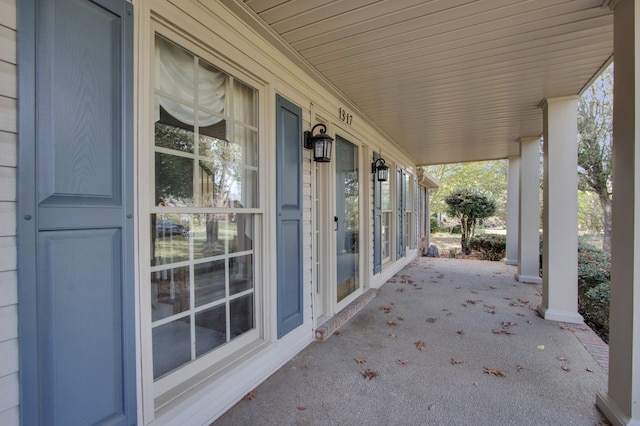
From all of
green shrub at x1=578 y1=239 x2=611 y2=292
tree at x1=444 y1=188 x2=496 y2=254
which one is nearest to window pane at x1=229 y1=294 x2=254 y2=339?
green shrub at x1=578 y1=239 x2=611 y2=292

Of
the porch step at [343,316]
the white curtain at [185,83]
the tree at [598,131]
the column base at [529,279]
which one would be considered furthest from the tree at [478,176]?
the white curtain at [185,83]

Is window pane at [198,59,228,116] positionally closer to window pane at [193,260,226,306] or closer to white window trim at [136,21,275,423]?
white window trim at [136,21,275,423]

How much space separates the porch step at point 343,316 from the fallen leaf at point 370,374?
651mm

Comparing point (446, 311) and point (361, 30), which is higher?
point (361, 30)

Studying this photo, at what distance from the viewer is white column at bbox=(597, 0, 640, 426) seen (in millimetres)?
1721

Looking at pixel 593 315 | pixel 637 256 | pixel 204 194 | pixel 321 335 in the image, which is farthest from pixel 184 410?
pixel 593 315

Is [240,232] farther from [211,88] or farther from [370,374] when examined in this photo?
[370,374]

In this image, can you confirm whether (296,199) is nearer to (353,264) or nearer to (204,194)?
(204,194)

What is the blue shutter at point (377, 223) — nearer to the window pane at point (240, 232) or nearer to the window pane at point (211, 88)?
the window pane at point (240, 232)

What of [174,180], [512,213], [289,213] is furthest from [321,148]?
[512,213]

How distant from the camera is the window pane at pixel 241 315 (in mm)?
2225

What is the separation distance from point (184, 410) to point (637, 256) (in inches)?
107

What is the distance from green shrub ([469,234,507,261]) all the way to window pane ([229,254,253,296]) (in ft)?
29.9

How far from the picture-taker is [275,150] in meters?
2.49
